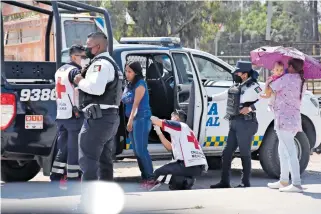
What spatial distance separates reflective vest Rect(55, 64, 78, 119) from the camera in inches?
303

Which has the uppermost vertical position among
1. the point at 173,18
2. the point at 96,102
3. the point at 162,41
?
the point at 173,18

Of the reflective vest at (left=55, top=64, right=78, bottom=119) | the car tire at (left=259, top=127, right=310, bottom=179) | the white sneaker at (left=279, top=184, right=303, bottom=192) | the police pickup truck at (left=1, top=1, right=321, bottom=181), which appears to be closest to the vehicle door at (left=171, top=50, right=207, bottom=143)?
the police pickup truck at (left=1, top=1, right=321, bottom=181)

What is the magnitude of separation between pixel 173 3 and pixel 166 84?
24533 mm

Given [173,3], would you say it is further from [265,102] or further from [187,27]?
[265,102]

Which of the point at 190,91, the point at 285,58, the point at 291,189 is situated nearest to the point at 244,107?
the point at 285,58

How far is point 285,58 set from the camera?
8.42 meters

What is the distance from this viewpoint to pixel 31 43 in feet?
46.3

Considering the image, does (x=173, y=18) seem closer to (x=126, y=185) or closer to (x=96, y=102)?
(x=126, y=185)

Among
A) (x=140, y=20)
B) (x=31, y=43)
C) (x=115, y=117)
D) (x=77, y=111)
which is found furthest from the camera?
(x=140, y=20)

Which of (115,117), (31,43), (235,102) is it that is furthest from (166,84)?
(31,43)

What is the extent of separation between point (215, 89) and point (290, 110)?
1.70 metres

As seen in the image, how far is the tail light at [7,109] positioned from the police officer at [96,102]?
1.18m

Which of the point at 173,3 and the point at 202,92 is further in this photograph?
the point at 173,3

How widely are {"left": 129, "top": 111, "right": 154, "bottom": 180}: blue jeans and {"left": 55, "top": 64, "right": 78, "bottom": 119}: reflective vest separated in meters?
0.96
